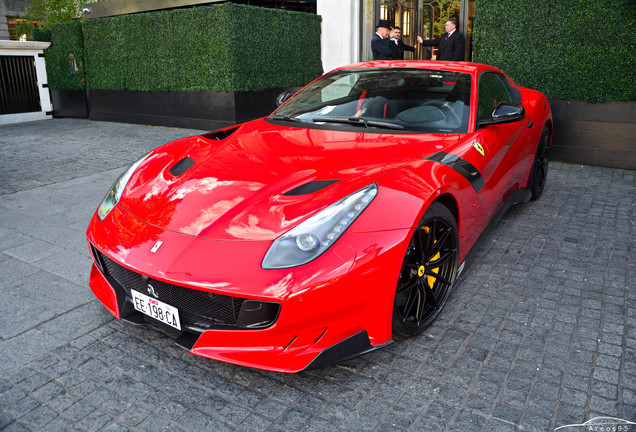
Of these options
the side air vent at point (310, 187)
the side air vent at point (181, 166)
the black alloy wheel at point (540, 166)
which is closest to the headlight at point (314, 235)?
the side air vent at point (310, 187)

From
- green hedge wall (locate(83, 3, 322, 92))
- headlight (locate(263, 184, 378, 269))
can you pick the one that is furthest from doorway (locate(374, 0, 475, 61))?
headlight (locate(263, 184, 378, 269))

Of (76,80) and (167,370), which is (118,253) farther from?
(76,80)

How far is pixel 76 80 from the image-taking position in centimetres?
1380

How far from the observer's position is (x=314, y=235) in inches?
94.8

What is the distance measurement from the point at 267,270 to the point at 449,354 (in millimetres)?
1178

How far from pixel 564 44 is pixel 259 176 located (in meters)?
6.36

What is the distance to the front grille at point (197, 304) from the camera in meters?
2.37

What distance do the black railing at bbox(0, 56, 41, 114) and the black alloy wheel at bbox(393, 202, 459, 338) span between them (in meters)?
13.2

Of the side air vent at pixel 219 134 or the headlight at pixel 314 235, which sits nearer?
the headlight at pixel 314 235

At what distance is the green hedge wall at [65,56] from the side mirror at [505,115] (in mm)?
12535

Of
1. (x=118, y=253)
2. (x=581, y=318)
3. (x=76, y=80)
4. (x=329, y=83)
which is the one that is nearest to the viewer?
(x=118, y=253)

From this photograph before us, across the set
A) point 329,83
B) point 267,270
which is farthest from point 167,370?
point 329,83

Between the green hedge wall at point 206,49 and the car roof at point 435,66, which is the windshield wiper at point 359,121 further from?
the green hedge wall at point 206,49

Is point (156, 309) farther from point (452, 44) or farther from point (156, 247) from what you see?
point (452, 44)
